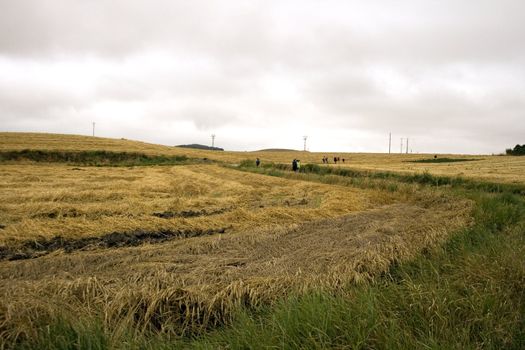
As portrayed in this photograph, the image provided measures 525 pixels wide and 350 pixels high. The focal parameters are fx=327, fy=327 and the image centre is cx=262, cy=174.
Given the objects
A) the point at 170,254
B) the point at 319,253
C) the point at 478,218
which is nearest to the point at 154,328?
the point at 170,254

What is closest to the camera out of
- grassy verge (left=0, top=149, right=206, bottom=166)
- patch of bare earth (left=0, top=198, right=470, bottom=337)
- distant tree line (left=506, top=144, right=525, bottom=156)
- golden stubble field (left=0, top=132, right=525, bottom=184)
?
patch of bare earth (left=0, top=198, right=470, bottom=337)

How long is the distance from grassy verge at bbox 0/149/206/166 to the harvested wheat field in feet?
121

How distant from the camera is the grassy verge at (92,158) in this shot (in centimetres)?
4266

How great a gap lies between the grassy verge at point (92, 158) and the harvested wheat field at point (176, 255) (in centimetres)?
3688

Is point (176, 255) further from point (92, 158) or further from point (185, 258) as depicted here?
point (92, 158)

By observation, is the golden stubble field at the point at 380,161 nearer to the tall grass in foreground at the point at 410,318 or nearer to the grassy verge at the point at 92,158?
the grassy verge at the point at 92,158

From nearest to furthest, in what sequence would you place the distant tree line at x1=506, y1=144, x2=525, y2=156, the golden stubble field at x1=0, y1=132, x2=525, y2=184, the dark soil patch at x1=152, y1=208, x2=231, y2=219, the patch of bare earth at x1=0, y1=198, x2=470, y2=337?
the patch of bare earth at x1=0, y1=198, x2=470, y2=337 < the dark soil patch at x1=152, y1=208, x2=231, y2=219 < the golden stubble field at x1=0, y1=132, x2=525, y2=184 < the distant tree line at x1=506, y1=144, x2=525, y2=156

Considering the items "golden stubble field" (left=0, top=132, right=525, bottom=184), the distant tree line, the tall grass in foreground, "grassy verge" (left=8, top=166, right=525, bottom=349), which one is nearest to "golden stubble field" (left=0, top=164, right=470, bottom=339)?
"grassy verge" (left=8, top=166, right=525, bottom=349)

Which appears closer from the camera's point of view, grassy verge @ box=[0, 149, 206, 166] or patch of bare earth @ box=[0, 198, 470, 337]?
patch of bare earth @ box=[0, 198, 470, 337]

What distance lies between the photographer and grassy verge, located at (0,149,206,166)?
140 ft

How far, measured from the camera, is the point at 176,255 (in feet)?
21.8

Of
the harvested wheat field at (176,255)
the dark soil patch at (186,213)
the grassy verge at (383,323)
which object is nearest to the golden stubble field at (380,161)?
the harvested wheat field at (176,255)

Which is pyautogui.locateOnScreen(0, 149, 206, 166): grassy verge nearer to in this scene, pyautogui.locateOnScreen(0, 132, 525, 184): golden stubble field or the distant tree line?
pyautogui.locateOnScreen(0, 132, 525, 184): golden stubble field

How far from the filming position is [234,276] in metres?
5.26
